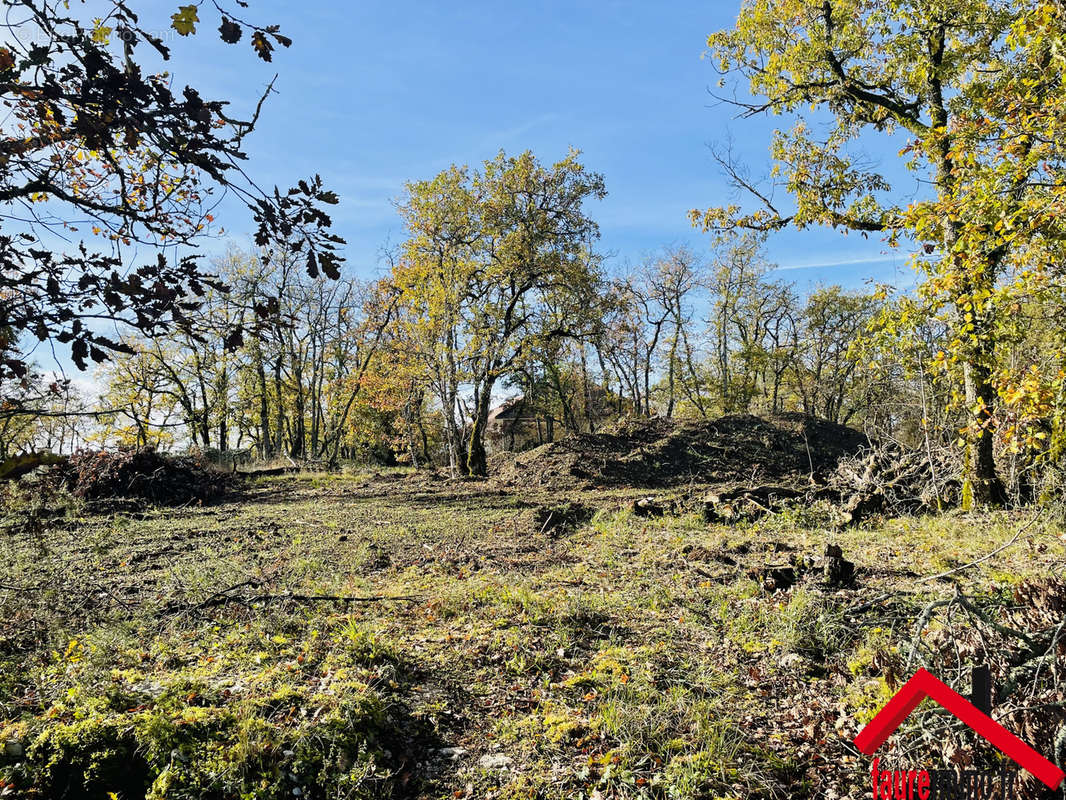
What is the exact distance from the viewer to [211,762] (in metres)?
2.77

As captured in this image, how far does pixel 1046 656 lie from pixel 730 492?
7.26 metres

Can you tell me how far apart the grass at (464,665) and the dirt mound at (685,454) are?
310 inches

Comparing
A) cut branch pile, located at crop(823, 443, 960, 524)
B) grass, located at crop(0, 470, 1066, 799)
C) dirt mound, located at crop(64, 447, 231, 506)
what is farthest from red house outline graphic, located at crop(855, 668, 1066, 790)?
dirt mound, located at crop(64, 447, 231, 506)

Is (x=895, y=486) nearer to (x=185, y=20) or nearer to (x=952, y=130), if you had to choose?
(x=952, y=130)

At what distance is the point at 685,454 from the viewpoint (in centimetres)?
1650

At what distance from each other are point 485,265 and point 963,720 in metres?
16.2

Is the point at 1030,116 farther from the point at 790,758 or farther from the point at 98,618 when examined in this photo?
the point at 98,618

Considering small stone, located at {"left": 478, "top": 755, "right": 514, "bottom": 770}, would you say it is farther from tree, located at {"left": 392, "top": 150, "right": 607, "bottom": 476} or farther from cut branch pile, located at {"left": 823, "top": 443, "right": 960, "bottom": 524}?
tree, located at {"left": 392, "top": 150, "right": 607, "bottom": 476}

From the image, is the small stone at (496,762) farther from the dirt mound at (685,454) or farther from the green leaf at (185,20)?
the dirt mound at (685,454)

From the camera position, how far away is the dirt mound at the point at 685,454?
14922 millimetres

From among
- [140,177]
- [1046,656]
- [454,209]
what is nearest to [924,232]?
[1046,656]

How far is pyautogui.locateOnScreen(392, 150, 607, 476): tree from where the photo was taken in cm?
1561

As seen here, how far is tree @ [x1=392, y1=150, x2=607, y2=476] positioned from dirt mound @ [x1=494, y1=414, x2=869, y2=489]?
2632 mm

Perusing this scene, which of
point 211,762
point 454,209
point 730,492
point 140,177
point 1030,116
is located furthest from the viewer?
point 454,209
